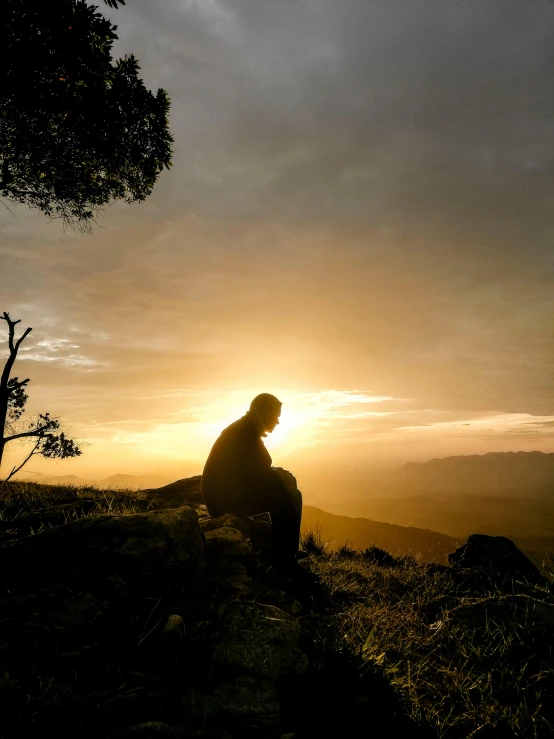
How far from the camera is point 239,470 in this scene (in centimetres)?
567

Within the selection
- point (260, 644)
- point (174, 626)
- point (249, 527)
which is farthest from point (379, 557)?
point (174, 626)

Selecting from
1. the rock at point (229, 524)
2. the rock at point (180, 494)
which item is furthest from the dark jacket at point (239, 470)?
the rock at point (180, 494)

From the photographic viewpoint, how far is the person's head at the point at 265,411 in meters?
5.89

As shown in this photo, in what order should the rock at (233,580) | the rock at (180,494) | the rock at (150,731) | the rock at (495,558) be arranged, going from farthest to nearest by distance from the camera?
the rock at (180,494) → the rock at (495,558) → the rock at (233,580) → the rock at (150,731)

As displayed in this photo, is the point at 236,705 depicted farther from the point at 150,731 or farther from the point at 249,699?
the point at 150,731

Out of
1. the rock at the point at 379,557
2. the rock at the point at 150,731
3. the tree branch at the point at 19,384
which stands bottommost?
the rock at the point at 379,557

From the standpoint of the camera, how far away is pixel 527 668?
345 cm

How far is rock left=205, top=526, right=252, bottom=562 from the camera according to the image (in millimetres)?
4301

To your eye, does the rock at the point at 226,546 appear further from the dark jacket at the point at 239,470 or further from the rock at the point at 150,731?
the rock at the point at 150,731

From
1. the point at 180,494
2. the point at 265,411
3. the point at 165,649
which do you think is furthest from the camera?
the point at 180,494

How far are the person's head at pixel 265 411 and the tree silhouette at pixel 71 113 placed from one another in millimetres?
5730

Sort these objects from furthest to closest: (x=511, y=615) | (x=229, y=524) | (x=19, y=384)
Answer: (x=19, y=384), (x=229, y=524), (x=511, y=615)

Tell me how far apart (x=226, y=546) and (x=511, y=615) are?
339 centimetres

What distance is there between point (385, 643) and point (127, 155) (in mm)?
10769
